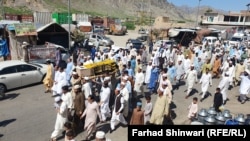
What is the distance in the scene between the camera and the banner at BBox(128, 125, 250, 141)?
5.49m

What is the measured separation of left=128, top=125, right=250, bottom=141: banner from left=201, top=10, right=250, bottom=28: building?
2588 inches

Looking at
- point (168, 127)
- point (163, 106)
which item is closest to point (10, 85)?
point (163, 106)

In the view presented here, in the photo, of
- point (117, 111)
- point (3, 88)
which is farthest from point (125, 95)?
point (3, 88)

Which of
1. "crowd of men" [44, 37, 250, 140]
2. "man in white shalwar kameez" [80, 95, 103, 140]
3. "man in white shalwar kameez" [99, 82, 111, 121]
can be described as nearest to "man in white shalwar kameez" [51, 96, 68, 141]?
"crowd of men" [44, 37, 250, 140]

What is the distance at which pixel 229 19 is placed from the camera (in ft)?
227

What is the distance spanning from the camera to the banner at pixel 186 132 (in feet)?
18.0

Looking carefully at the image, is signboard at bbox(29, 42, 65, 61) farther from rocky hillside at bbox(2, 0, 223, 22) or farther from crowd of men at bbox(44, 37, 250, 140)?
rocky hillside at bbox(2, 0, 223, 22)

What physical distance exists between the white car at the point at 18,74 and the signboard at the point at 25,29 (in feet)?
15.7

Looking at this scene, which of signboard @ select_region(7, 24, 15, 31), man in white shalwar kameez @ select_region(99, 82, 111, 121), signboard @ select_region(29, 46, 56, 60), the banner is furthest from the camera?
signboard @ select_region(7, 24, 15, 31)

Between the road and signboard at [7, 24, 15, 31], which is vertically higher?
signboard at [7, 24, 15, 31]

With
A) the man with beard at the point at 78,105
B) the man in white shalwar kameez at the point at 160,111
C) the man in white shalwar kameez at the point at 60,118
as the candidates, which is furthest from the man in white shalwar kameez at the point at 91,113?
the man in white shalwar kameez at the point at 160,111


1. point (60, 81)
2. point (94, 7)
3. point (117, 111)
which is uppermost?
point (94, 7)

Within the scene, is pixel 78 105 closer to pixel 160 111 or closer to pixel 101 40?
pixel 160 111

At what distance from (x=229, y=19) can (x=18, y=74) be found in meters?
64.7
